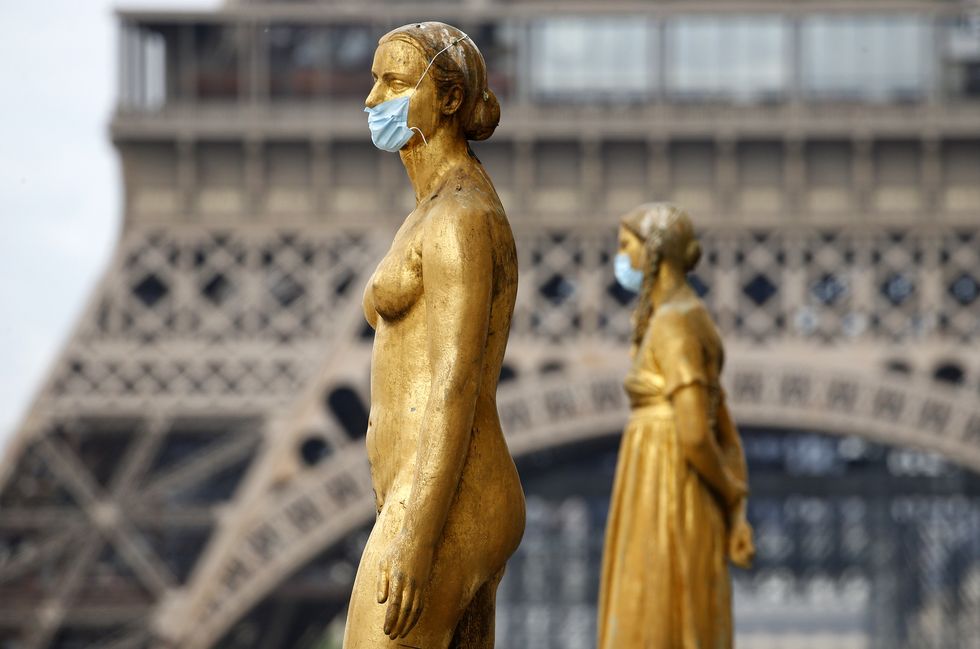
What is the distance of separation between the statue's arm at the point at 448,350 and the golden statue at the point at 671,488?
354cm

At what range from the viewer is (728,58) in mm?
30234

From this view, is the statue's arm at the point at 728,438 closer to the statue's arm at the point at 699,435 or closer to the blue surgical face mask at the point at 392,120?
the statue's arm at the point at 699,435

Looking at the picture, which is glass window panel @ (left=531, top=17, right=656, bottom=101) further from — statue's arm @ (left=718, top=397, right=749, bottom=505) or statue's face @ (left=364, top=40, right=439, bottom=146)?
statue's face @ (left=364, top=40, right=439, bottom=146)

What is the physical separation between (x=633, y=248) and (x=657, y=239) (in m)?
0.14

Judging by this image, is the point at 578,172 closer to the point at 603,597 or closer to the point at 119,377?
the point at 119,377

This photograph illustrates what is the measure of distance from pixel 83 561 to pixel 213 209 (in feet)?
14.7

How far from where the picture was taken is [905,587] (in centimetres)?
4956

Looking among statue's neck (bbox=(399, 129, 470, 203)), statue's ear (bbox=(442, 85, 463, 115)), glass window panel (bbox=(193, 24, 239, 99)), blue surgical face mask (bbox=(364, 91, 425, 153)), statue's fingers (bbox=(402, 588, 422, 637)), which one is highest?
glass window panel (bbox=(193, 24, 239, 99))

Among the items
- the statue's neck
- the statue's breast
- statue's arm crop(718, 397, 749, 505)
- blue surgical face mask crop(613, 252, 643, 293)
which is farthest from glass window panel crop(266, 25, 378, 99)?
the statue's breast

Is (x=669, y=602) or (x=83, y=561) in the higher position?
(x=669, y=602)

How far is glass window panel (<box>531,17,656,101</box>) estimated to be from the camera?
29969 mm

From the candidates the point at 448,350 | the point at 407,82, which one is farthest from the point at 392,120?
the point at 448,350

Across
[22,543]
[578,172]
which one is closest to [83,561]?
[22,543]

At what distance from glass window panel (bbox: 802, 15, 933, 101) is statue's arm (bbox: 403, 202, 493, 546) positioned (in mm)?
23997
